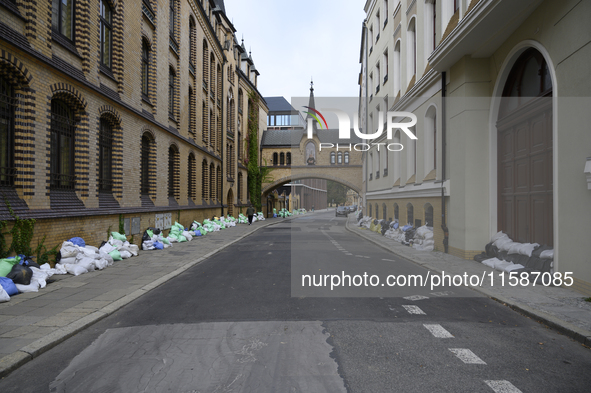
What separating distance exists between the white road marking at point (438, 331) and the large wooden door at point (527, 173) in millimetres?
5031

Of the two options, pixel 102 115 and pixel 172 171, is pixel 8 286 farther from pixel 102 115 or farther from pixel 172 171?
pixel 172 171

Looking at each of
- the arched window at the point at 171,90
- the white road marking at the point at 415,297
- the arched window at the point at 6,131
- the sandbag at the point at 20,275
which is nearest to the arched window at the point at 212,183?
the arched window at the point at 171,90

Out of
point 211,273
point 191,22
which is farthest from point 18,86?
point 191,22

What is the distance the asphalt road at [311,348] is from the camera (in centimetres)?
337

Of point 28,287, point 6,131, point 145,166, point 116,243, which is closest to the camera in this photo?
point 28,287

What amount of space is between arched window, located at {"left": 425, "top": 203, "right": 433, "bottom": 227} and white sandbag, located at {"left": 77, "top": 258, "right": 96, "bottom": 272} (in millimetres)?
11065

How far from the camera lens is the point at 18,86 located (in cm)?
842

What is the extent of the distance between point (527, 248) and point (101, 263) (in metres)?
9.91

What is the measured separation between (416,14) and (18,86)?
46.7 feet

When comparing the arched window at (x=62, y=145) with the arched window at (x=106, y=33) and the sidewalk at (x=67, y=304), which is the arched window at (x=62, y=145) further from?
the arched window at (x=106, y=33)

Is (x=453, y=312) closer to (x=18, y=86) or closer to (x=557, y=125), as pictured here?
(x=557, y=125)

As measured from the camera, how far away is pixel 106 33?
500 inches

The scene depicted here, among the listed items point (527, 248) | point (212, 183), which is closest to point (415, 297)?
point (527, 248)

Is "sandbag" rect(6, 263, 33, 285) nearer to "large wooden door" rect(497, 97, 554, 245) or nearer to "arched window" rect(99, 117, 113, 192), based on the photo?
"arched window" rect(99, 117, 113, 192)
